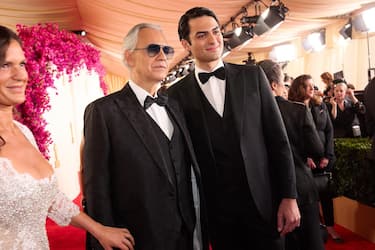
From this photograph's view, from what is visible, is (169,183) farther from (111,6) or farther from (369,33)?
(369,33)

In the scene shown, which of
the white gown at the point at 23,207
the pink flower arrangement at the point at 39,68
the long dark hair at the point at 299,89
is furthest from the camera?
the pink flower arrangement at the point at 39,68

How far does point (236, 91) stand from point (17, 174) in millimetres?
1186

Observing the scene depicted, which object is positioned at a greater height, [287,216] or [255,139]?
[255,139]

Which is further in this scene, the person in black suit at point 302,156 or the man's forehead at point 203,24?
the person in black suit at point 302,156

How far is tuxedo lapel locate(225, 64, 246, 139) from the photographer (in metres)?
2.12

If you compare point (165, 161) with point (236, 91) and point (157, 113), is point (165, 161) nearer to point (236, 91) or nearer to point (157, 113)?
point (157, 113)

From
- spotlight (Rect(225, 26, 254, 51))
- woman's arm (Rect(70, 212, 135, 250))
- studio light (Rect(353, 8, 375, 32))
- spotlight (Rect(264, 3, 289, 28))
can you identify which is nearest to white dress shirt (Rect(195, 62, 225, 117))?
woman's arm (Rect(70, 212, 135, 250))

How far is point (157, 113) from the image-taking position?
1939mm

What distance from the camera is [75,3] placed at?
6.50 meters

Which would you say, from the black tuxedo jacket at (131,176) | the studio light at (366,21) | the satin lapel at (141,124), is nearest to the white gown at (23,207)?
the black tuxedo jacket at (131,176)

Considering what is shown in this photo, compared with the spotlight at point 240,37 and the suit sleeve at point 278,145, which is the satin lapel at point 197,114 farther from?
the spotlight at point 240,37

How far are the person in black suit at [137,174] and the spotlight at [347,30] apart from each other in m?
8.66

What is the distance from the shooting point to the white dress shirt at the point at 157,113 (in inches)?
75.9

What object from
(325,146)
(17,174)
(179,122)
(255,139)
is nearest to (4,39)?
(17,174)
